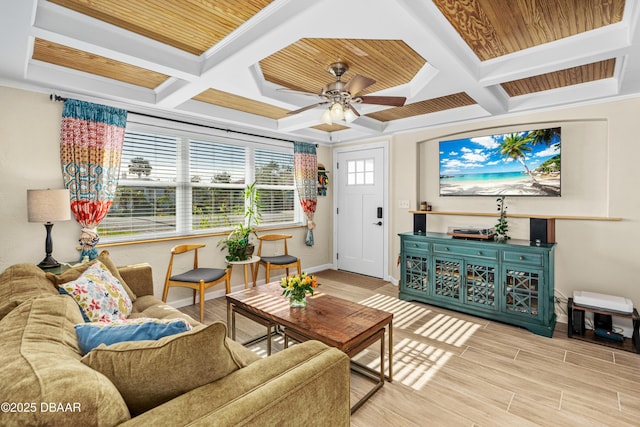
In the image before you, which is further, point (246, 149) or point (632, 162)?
point (246, 149)

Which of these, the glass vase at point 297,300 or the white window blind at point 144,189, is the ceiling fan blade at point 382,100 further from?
the white window blind at point 144,189

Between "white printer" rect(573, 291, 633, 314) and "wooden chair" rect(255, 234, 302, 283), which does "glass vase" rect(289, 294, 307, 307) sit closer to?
"wooden chair" rect(255, 234, 302, 283)

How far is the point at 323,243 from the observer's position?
18.8ft

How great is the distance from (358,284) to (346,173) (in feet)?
6.42

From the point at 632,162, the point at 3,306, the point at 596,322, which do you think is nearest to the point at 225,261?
the point at 3,306

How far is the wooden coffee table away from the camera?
198cm

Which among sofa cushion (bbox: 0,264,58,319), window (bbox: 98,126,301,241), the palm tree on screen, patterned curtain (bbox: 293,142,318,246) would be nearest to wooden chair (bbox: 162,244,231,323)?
window (bbox: 98,126,301,241)

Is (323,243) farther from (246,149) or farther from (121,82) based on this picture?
(121,82)

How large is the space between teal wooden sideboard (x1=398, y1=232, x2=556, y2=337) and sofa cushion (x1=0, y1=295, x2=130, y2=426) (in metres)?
3.47

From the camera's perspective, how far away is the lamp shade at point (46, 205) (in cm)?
250

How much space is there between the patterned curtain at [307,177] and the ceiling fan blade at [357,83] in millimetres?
2792

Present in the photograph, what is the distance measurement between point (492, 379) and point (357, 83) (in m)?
2.43

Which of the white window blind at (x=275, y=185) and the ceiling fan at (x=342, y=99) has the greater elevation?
the ceiling fan at (x=342, y=99)

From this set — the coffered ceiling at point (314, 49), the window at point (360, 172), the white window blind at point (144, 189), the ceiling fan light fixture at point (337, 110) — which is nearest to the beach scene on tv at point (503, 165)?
the coffered ceiling at point (314, 49)
